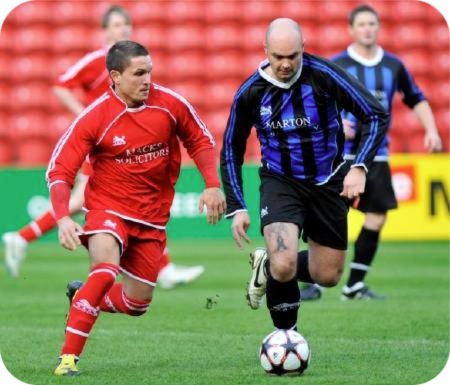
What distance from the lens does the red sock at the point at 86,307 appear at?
6012 millimetres

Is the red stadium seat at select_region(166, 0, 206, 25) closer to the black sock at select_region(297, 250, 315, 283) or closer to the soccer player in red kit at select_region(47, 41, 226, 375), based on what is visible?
the black sock at select_region(297, 250, 315, 283)

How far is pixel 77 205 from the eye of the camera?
1061cm

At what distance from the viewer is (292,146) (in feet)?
21.5

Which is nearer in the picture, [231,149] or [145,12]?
[231,149]

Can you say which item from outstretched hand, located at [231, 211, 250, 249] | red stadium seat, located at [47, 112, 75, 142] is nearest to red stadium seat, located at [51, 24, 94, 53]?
red stadium seat, located at [47, 112, 75, 142]

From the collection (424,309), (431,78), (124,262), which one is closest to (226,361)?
(124,262)

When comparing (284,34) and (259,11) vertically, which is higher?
(284,34)

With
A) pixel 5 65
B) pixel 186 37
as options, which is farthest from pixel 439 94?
pixel 5 65

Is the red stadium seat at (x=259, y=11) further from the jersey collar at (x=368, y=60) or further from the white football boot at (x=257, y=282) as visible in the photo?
the white football boot at (x=257, y=282)

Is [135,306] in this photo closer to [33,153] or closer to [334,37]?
[33,153]

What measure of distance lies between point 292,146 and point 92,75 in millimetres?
4088

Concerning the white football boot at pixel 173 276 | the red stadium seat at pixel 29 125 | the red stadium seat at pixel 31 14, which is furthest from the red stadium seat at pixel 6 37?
the white football boot at pixel 173 276

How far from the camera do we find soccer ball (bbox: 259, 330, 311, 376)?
597 centimetres

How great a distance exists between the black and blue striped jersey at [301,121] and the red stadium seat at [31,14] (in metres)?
13.8
